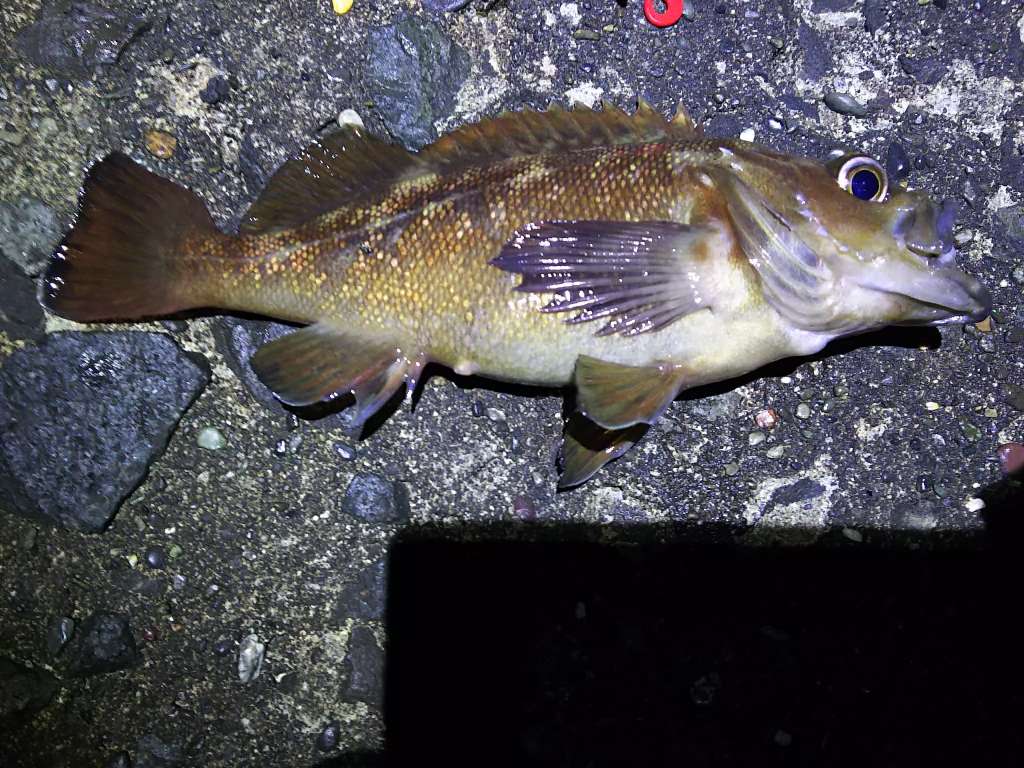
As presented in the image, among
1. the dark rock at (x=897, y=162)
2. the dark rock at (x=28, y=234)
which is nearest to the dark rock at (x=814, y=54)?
the dark rock at (x=897, y=162)

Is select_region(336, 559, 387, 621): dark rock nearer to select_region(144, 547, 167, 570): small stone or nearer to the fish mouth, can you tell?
select_region(144, 547, 167, 570): small stone

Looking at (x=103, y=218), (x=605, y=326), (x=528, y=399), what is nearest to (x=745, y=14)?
(x=605, y=326)

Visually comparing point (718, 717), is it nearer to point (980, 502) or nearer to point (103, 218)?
point (980, 502)

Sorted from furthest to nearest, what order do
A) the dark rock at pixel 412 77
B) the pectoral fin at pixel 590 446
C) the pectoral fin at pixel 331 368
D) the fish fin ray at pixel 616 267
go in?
the dark rock at pixel 412 77 → the pectoral fin at pixel 590 446 → the pectoral fin at pixel 331 368 → the fish fin ray at pixel 616 267

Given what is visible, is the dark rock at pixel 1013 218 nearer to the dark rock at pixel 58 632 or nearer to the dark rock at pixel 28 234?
the dark rock at pixel 28 234

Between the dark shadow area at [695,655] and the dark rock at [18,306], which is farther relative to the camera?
the dark shadow area at [695,655]

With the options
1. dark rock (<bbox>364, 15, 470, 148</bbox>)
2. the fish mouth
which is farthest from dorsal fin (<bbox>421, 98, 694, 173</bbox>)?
the fish mouth
